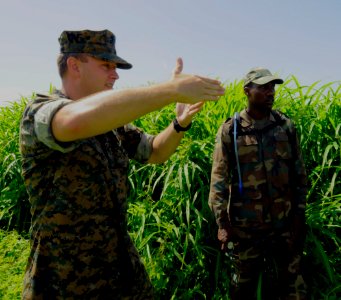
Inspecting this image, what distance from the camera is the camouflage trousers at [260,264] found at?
7.70 ft

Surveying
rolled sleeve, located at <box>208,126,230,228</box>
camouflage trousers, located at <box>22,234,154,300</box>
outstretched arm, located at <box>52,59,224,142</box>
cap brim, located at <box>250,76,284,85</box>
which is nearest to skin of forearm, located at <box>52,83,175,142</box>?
outstretched arm, located at <box>52,59,224,142</box>

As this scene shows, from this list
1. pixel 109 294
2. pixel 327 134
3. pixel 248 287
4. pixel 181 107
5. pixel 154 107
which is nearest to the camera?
pixel 154 107

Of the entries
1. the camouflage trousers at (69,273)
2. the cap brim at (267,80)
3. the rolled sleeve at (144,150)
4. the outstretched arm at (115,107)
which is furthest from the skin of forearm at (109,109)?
the cap brim at (267,80)

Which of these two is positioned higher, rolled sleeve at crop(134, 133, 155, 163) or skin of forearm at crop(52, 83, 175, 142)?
skin of forearm at crop(52, 83, 175, 142)

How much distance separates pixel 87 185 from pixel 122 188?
20 centimetres

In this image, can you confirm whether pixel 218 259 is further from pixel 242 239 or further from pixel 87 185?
pixel 87 185

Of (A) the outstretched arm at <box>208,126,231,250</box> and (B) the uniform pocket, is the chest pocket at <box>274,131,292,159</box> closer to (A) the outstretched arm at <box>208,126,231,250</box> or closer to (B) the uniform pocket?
(B) the uniform pocket

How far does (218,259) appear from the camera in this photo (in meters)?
2.58

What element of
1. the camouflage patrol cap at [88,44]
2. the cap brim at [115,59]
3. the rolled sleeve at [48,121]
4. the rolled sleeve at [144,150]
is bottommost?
the rolled sleeve at [144,150]

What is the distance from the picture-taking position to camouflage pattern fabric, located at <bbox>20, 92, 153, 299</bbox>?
150cm

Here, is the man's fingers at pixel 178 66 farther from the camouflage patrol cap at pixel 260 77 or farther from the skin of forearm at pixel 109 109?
the camouflage patrol cap at pixel 260 77

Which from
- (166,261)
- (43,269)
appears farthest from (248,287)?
(43,269)

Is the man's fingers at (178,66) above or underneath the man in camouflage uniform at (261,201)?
above

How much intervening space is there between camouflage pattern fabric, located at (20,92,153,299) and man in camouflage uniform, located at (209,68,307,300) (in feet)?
3.17
